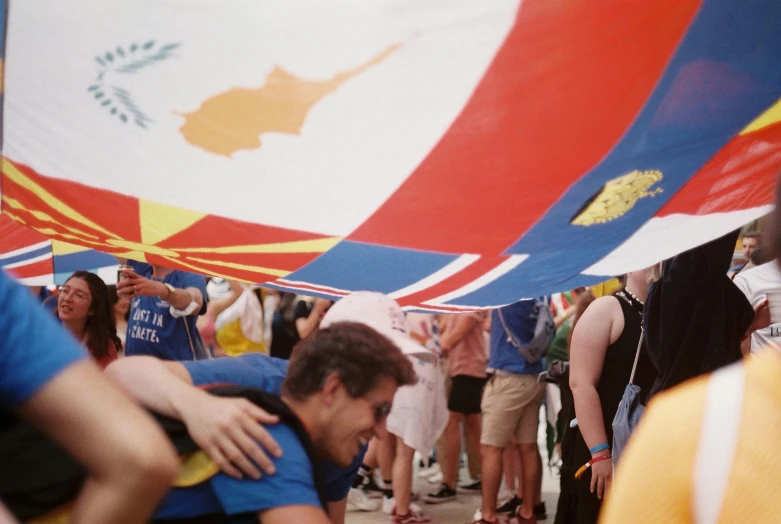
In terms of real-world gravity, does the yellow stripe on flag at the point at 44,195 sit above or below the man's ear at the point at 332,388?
above

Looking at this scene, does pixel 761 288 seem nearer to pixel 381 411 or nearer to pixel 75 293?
pixel 381 411

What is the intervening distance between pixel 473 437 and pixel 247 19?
17.3 ft

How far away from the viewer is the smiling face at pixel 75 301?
465cm

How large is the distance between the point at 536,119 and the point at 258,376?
1279 mm

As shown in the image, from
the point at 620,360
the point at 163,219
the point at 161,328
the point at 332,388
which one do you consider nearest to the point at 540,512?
the point at 620,360

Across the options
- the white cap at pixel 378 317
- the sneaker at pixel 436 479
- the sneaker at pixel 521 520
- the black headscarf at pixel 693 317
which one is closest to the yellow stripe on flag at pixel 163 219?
the white cap at pixel 378 317

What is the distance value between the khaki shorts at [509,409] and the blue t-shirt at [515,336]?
0.07 m

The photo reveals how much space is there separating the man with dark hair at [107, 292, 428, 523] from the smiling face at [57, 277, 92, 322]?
2.95 m

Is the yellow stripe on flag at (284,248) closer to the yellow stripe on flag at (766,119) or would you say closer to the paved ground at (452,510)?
the yellow stripe on flag at (766,119)

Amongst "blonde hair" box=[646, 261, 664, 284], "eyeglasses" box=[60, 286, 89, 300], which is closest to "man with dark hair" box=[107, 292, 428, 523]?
"blonde hair" box=[646, 261, 664, 284]

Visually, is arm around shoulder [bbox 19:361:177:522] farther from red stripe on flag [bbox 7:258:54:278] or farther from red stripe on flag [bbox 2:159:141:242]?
red stripe on flag [bbox 7:258:54:278]

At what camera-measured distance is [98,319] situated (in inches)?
186

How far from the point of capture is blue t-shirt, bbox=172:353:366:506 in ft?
6.02

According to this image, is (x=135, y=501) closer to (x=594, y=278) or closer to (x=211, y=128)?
(x=211, y=128)
